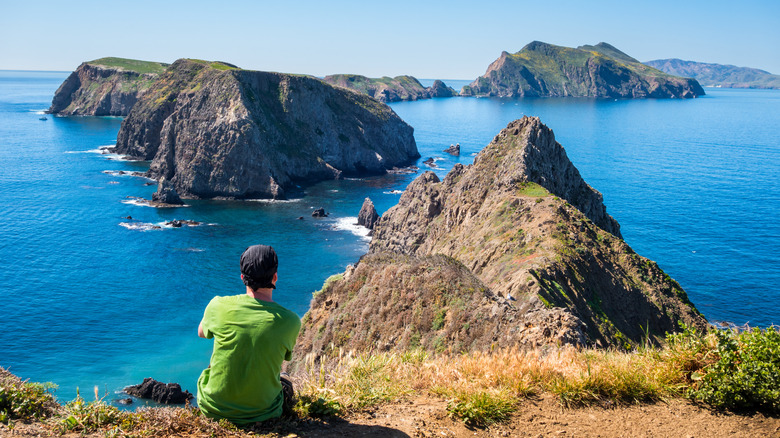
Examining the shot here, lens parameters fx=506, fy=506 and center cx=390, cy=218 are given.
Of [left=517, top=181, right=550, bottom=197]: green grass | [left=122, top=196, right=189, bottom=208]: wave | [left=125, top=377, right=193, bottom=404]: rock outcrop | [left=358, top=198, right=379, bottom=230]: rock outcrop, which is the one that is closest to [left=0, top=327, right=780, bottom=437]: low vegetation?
[left=517, top=181, right=550, bottom=197]: green grass

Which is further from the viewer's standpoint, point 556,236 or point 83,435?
point 556,236

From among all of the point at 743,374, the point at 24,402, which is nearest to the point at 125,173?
the point at 24,402

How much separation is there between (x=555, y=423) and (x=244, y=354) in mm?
5156

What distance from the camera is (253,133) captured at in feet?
364

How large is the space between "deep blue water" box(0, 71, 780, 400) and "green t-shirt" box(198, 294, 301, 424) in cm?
2561

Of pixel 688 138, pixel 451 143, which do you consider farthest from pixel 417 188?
pixel 688 138

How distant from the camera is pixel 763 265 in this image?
6612cm

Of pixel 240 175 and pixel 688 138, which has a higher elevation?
pixel 688 138

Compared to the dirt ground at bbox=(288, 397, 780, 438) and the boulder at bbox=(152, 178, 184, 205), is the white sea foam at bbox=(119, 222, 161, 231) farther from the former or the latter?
the dirt ground at bbox=(288, 397, 780, 438)

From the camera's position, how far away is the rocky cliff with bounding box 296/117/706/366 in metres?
17.3

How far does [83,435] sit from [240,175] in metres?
105

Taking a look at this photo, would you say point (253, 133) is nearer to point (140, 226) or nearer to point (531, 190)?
point (140, 226)

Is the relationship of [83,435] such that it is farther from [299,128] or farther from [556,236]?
[299,128]

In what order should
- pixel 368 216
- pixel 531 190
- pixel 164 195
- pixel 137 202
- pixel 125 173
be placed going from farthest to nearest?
pixel 125 173 < pixel 137 202 < pixel 164 195 < pixel 368 216 < pixel 531 190
